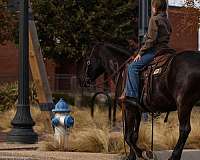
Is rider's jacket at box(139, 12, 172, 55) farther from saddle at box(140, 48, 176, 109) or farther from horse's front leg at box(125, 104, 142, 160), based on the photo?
horse's front leg at box(125, 104, 142, 160)

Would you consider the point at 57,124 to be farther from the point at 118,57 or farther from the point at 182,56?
the point at 182,56

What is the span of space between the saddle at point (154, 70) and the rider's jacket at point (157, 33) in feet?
0.50

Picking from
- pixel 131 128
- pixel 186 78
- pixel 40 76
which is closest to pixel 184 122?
pixel 186 78

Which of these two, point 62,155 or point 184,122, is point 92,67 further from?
point 184,122

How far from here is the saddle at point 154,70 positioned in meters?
9.79

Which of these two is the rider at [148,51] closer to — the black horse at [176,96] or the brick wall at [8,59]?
the black horse at [176,96]

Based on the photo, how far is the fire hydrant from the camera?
12047 mm

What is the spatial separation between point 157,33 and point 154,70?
0.71 m

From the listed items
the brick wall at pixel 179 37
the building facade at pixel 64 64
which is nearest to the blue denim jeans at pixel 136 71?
the building facade at pixel 64 64

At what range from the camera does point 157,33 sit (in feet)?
33.5

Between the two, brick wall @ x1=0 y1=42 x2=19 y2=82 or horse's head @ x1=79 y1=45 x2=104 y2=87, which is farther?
brick wall @ x1=0 y1=42 x2=19 y2=82

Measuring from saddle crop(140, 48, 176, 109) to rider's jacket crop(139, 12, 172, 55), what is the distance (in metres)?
0.15

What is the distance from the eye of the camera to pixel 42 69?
59.1 ft

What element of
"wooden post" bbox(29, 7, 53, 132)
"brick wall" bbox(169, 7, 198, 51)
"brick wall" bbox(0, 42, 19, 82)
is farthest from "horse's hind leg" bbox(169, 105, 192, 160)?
"brick wall" bbox(169, 7, 198, 51)
